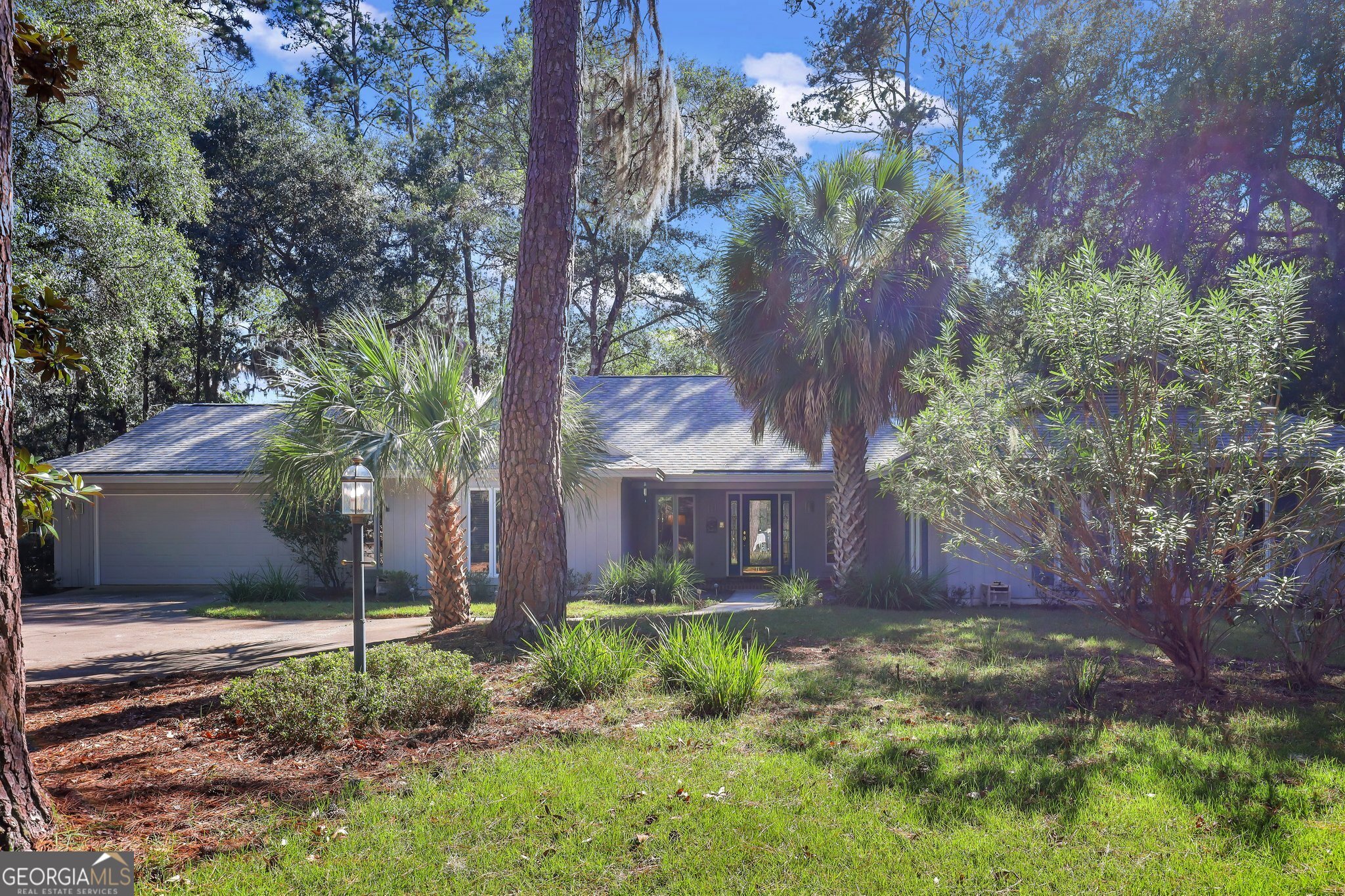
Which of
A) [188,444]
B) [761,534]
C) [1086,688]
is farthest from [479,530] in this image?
[1086,688]

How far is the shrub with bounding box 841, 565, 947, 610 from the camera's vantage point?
12.8 metres

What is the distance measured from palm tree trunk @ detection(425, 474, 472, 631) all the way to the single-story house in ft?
13.6

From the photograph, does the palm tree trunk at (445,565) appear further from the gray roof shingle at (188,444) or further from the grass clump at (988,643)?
the gray roof shingle at (188,444)

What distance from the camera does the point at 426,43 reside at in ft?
94.4

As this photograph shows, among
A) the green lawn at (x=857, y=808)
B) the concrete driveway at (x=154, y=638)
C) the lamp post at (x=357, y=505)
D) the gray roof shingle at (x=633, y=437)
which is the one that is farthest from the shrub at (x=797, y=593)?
the lamp post at (x=357, y=505)

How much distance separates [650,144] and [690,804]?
23.7 feet

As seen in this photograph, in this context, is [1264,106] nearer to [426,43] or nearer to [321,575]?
[321,575]

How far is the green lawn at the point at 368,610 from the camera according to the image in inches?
503

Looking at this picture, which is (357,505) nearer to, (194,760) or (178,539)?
(194,760)

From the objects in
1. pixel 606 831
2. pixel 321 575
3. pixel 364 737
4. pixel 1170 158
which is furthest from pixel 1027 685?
pixel 321 575

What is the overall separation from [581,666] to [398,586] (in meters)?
10.1

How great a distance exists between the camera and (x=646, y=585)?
571 inches

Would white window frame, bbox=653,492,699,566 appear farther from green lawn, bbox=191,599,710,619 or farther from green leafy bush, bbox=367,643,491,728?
green leafy bush, bbox=367,643,491,728

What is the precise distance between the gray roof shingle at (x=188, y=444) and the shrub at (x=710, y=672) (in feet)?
39.2
